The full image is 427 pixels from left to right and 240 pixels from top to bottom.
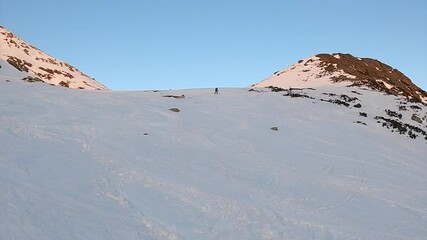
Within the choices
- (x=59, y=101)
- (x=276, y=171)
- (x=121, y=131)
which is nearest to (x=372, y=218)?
(x=276, y=171)

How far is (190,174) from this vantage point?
12578 mm

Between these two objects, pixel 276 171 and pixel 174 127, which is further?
pixel 174 127

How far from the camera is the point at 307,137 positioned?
800 inches

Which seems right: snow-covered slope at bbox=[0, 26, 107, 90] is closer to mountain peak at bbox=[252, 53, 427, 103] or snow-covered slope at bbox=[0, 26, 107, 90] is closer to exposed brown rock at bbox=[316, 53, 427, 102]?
mountain peak at bbox=[252, 53, 427, 103]

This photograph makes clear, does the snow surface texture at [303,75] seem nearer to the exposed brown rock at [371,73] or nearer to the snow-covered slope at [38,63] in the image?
the exposed brown rock at [371,73]

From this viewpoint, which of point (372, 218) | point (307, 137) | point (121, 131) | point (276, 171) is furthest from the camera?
point (307, 137)

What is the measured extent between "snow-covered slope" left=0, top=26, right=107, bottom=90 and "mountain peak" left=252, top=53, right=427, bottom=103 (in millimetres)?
42277

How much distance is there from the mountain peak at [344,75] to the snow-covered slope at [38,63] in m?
42.3

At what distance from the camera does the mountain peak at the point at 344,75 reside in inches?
2108

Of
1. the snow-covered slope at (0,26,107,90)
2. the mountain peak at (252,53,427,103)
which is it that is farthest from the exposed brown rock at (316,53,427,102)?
the snow-covered slope at (0,26,107,90)

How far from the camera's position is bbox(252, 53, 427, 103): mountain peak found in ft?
176

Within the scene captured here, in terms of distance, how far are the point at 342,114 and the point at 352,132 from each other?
5071 mm

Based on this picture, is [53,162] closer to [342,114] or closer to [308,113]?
[308,113]

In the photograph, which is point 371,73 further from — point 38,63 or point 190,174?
point 38,63
